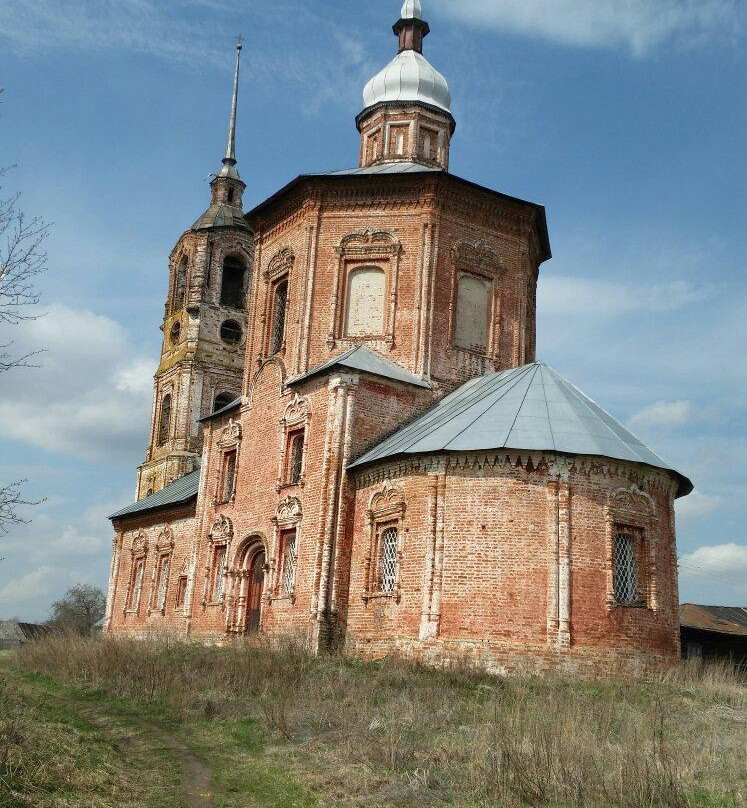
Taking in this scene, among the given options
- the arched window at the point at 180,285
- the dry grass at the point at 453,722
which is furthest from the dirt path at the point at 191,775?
the arched window at the point at 180,285

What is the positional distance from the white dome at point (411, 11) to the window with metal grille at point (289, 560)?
14.2 m

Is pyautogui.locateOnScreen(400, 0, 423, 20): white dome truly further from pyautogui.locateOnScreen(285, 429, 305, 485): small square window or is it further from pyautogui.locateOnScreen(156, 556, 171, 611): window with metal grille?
pyautogui.locateOnScreen(156, 556, 171, 611): window with metal grille

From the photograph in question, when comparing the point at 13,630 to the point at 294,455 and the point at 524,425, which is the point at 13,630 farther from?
the point at 524,425

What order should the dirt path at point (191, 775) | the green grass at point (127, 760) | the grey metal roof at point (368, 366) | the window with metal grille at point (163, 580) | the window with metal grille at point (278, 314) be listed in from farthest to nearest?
1. the window with metal grille at point (163, 580)
2. the window with metal grille at point (278, 314)
3. the grey metal roof at point (368, 366)
4. the dirt path at point (191, 775)
5. the green grass at point (127, 760)

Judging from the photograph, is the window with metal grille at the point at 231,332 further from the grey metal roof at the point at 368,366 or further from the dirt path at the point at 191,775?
the dirt path at the point at 191,775

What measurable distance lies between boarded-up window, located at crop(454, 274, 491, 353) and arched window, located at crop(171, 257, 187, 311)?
18.6 metres

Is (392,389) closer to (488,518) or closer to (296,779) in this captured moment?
(488,518)

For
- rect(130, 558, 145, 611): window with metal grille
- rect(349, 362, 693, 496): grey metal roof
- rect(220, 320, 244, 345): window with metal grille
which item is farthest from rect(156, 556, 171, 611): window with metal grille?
rect(220, 320, 244, 345): window with metal grille

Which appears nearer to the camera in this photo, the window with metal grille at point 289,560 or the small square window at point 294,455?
the window with metal grille at point 289,560

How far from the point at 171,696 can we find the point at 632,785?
6586 millimetres

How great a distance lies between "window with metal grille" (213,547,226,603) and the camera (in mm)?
19125

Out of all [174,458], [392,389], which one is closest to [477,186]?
[392,389]

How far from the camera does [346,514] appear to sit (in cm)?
1611

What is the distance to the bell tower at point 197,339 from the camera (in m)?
33.3
